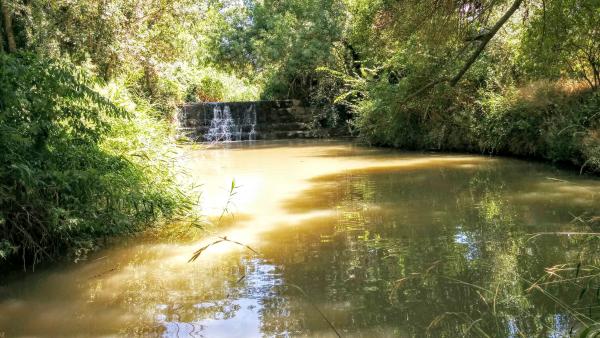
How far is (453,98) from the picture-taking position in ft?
49.8

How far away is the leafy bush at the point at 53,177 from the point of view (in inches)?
197

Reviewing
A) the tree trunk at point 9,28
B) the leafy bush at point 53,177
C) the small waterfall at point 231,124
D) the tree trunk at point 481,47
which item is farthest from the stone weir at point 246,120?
the tree trunk at point 481,47

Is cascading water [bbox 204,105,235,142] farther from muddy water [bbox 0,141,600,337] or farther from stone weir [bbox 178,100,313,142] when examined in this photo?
muddy water [bbox 0,141,600,337]

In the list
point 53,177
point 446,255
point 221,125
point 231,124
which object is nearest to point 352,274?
point 446,255

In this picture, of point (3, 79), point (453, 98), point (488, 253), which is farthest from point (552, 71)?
point (3, 79)

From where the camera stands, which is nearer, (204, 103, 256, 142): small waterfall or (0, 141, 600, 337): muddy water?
(0, 141, 600, 337): muddy water

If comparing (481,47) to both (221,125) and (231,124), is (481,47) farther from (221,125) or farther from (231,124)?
(231,124)

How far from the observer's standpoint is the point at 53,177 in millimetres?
5359

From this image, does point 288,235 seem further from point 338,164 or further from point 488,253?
point 338,164

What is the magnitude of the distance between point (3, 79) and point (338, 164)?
359 inches

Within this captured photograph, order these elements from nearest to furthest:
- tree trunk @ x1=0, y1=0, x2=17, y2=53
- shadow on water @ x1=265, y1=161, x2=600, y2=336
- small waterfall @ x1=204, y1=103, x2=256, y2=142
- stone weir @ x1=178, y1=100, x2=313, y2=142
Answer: shadow on water @ x1=265, y1=161, x2=600, y2=336 < tree trunk @ x1=0, y1=0, x2=17, y2=53 < stone weir @ x1=178, y1=100, x2=313, y2=142 < small waterfall @ x1=204, y1=103, x2=256, y2=142

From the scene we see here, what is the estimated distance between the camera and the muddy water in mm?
3789

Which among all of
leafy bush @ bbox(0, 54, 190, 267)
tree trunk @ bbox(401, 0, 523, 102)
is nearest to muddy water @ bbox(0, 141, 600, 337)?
leafy bush @ bbox(0, 54, 190, 267)

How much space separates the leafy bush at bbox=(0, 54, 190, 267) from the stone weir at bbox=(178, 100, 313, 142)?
54.9 ft
